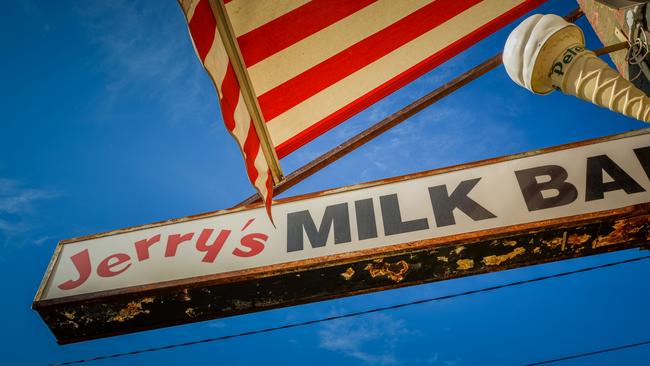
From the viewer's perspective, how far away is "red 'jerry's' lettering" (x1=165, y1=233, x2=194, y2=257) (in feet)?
5.72

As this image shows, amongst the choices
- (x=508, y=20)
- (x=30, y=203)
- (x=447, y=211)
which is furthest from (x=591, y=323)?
(x=30, y=203)

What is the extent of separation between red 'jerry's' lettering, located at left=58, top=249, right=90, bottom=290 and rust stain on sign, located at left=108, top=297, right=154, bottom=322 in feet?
0.66

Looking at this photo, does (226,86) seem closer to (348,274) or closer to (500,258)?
(348,274)

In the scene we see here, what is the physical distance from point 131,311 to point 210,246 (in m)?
0.38

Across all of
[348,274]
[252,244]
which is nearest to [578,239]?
[348,274]

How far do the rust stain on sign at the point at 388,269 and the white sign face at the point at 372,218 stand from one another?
77mm

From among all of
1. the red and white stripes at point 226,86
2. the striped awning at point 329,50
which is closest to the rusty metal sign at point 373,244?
the red and white stripes at point 226,86

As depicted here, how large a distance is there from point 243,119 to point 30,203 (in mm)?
7316

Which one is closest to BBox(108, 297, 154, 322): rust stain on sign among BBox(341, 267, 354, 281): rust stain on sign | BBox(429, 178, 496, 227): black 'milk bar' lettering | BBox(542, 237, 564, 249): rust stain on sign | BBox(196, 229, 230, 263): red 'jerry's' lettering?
BBox(196, 229, 230, 263): red 'jerry's' lettering

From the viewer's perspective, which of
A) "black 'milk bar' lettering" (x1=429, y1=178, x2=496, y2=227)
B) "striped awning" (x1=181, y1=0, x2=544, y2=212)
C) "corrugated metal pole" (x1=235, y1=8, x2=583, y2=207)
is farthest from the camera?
"corrugated metal pole" (x1=235, y1=8, x2=583, y2=207)

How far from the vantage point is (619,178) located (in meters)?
1.59

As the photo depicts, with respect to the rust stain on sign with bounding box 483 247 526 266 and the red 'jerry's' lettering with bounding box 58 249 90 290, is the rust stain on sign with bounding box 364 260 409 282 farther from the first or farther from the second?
the red 'jerry's' lettering with bounding box 58 249 90 290

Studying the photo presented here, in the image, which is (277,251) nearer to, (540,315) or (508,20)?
(508,20)

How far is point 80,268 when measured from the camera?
5.77ft
